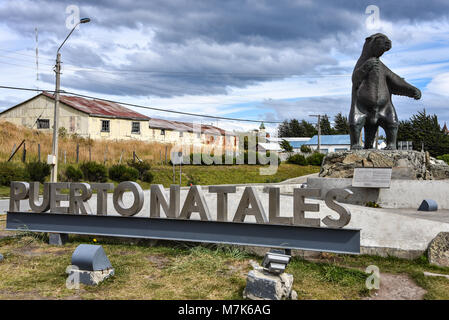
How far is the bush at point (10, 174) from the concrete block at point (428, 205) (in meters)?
17.5

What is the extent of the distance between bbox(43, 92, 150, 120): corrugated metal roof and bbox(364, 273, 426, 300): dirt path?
30.8 meters

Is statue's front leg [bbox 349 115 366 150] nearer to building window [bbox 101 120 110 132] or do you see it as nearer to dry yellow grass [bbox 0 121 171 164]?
dry yellow grass [bbox 0 121 171 164]

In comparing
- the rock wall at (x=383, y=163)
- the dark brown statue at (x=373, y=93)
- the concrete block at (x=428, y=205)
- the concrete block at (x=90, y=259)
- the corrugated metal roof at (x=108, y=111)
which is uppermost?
the corrugated metal roof at (x=108, y=111)

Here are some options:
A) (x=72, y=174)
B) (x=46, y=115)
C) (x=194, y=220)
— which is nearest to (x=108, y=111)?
(x=46, y=115)

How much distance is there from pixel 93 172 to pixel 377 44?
16.7 meters

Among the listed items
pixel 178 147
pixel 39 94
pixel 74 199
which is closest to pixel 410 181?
pixel 74 199

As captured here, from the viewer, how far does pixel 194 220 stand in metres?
7.14

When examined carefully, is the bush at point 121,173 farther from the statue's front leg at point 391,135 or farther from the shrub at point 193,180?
the statue's front leg at point 391,135

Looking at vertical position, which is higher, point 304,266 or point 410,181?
point 410,181

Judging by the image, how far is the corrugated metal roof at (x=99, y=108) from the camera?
111 feet

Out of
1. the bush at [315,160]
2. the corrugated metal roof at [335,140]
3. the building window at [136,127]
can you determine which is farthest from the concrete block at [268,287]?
the corrugated metal roof at [335,140]

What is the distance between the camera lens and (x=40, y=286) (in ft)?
18.3
